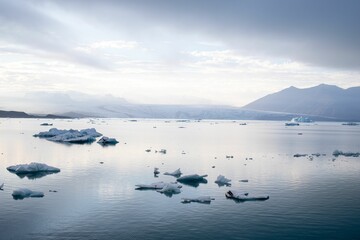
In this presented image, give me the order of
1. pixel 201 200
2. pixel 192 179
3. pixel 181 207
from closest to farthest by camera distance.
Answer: pixel 181 207 < pixel 201 200 < pixel 192 179

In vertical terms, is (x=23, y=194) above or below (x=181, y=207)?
above

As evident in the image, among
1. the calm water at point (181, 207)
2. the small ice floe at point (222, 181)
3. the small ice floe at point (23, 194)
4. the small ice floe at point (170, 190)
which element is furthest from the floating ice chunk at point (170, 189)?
the small ice floe at point (23, 194)

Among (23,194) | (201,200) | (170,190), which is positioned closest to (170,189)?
(170,190)

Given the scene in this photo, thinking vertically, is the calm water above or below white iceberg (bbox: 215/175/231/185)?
below

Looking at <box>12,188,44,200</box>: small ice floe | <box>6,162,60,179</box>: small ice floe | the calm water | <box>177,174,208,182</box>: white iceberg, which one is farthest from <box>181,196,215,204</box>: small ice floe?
<box>6,162,60,179</box>: small ice floe

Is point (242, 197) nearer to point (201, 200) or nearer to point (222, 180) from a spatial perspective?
point (201, 200)

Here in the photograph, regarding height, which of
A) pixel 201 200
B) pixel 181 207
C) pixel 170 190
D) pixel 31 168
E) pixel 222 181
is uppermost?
pixel 31 168

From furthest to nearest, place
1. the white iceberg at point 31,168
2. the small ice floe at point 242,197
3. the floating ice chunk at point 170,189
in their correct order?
1. the white iceberg at point 31,168
2. the floating ice chunk at point 170,189
3. the small ice floe at point 242,197

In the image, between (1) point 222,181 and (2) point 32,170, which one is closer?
(1) point 222,181

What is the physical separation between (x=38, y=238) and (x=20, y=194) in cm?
938

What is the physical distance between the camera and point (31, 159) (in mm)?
47688

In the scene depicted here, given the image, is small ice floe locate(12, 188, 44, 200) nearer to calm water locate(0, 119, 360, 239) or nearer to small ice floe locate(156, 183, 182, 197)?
calm water locate(0, 119, 360, 239)

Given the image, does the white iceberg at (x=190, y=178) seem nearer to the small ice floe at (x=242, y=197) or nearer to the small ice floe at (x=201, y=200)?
the small ice floe at (x=242, y=197)

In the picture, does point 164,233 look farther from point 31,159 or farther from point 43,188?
point 31,159
